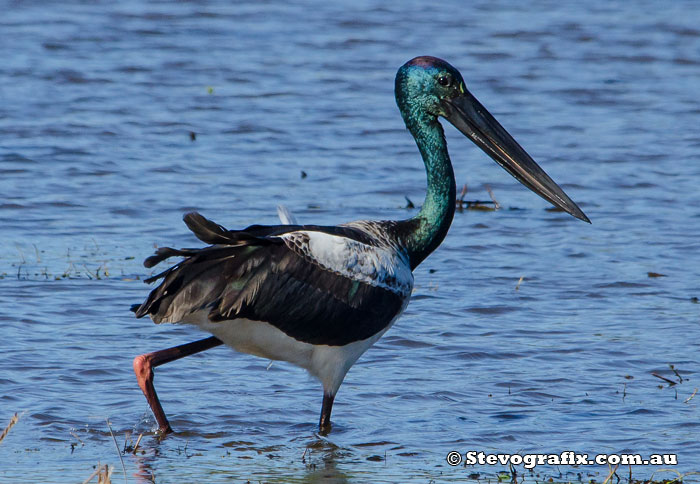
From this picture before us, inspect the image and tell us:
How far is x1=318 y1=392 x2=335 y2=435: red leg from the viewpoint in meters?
6.16

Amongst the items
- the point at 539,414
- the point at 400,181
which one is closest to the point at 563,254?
the point at 400,181

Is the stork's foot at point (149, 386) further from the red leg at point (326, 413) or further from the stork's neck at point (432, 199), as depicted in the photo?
the stork's neck at point (432, 199)

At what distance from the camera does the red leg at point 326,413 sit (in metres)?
6.16

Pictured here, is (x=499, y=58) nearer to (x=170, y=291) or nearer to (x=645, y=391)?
(x=645, y=391)

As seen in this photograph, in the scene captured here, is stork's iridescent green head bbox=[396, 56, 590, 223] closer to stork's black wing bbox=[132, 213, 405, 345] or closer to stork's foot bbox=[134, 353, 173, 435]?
stork's black wing bbox=[132, 213, 405, 345]

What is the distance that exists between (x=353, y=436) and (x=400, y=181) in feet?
16.8

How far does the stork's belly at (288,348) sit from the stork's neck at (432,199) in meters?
0.56

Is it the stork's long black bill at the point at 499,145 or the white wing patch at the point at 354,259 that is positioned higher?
the stork's long black bill at the point at 499,145

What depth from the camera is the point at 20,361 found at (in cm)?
691

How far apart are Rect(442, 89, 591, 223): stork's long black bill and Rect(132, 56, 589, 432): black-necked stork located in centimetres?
37

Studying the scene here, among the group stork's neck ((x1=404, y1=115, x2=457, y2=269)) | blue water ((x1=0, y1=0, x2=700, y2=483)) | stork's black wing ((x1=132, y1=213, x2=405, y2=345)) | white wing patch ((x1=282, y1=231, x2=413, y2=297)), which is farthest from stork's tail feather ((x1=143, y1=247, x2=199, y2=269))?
stork's neck ((x1=404, y1=115, x2=457, y2=269))

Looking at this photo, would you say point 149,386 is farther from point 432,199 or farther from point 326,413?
point 432,199

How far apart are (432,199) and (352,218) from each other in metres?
3.14

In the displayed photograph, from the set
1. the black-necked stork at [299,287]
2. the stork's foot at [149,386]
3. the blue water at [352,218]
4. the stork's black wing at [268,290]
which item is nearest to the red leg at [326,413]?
the black-necked stork at [299,287]
